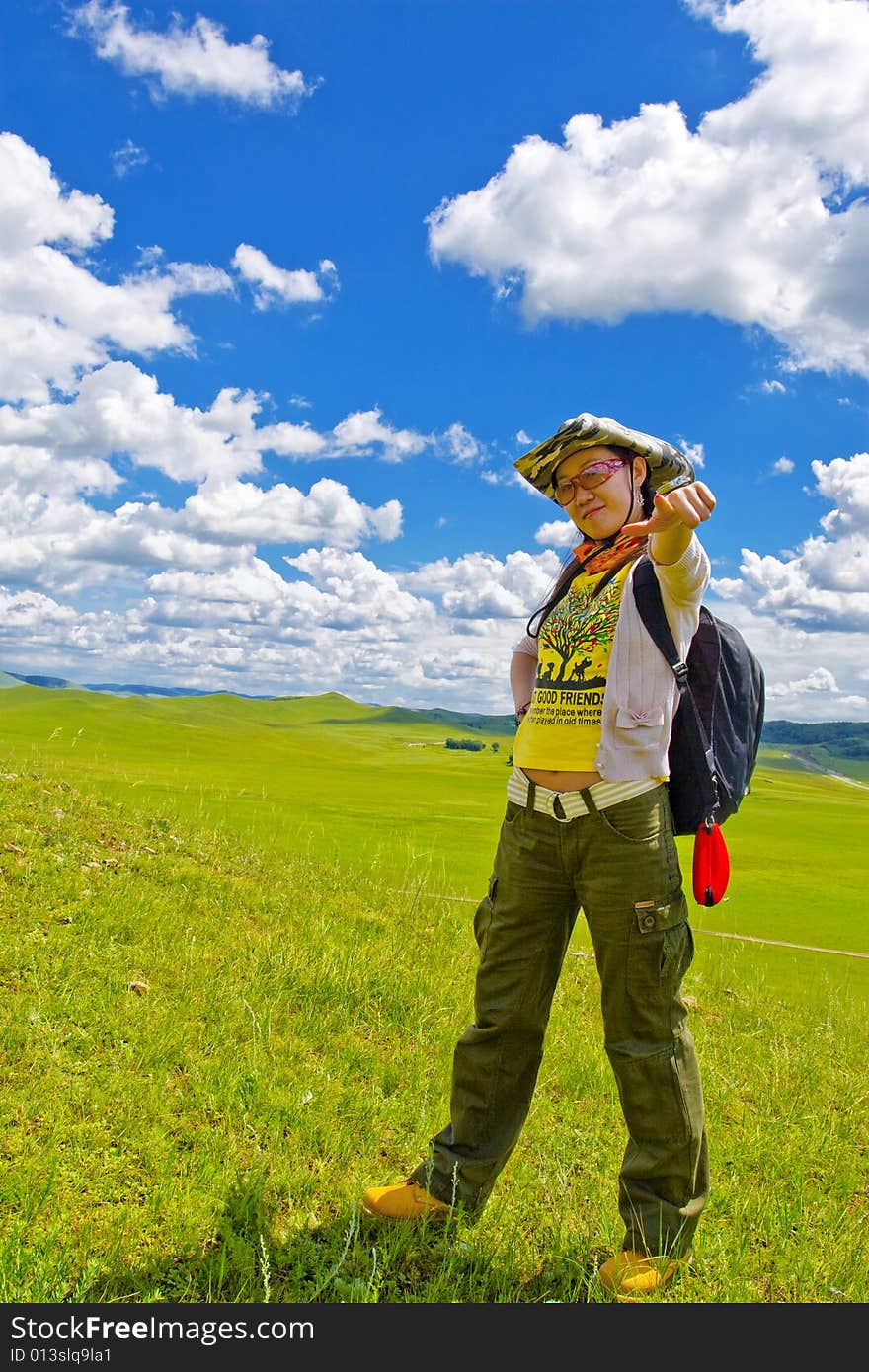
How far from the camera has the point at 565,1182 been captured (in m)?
4.21

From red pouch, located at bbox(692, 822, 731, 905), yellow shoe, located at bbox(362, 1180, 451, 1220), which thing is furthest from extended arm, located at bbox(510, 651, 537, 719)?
yellow shoe, located at bbox(362, 1180, 451, 1220)

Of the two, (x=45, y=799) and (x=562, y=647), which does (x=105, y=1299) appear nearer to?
(x=562, y=647)

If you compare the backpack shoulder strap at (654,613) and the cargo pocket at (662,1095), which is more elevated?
the backpack shoulder strap at (654,613)

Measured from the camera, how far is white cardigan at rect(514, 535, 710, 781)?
3.25m

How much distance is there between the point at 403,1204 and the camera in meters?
3.52

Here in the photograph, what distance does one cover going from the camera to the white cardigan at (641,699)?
10.7 ft

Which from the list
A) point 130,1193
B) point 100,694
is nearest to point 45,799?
point 130,1193

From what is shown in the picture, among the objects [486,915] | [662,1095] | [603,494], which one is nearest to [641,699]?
[603,494]

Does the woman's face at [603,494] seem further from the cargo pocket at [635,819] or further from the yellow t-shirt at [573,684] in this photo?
the cargo pocket at [635,819]

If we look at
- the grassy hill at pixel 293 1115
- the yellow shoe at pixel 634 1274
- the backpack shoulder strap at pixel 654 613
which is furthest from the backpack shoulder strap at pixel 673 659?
the grassy hill at pixel 293 1115

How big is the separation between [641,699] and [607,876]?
727 mm

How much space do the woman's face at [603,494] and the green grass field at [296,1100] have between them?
10.3ft

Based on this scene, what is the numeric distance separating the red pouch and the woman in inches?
5.4
